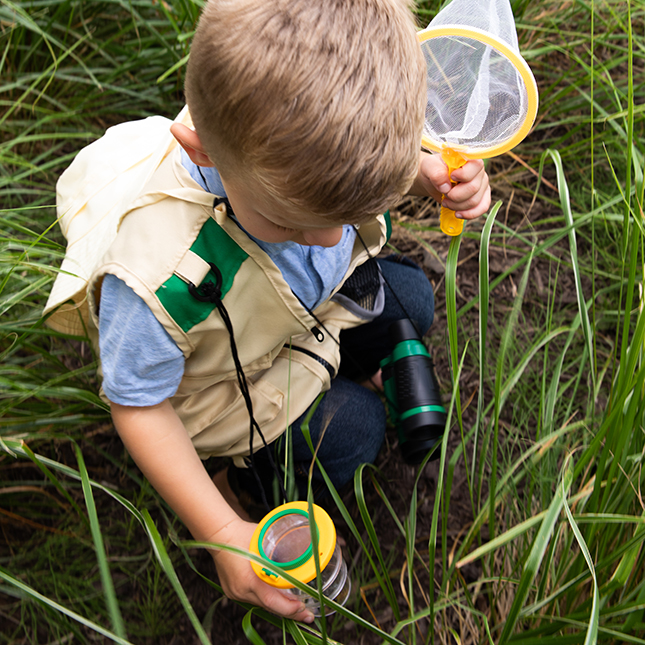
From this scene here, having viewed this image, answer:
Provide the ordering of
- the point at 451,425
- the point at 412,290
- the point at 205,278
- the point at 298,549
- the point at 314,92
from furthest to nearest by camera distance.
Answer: the point at 412,290 → the point at 451,425 → the point at 298,549 → the point at 205,278 → the point at 314,92

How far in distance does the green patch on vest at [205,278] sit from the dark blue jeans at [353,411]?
1.17ft

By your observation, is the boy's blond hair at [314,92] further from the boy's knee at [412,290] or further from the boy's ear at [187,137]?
the boy's knee at [412,290]

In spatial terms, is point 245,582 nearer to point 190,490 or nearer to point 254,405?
point 190,490

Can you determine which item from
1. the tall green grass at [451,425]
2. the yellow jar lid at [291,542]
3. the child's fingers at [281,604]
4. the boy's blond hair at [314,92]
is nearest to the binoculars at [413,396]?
the tall green grass at [451,425]

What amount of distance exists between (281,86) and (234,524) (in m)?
0.69

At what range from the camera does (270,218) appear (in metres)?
0.66

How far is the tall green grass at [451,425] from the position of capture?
83 cm

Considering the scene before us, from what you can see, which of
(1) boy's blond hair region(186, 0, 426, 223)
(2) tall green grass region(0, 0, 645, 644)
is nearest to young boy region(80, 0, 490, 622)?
(1) boy's blond hair region(186, 0, 426, 223)

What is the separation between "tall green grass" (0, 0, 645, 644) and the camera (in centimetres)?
83

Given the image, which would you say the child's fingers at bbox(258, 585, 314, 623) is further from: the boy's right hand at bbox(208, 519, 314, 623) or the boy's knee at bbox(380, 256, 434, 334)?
the boy's knee at bbox(380, 256, 434, 334)

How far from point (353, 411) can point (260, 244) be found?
0.55 metres

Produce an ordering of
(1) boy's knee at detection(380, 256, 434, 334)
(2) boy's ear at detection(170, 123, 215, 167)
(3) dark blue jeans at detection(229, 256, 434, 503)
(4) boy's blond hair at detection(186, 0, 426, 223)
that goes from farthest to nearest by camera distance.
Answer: (1) boy's knee at detection(380, 256, 434, 334) < (3) dark blue jeans at detection(229, 256, 434, 503) < (2) boy's ear at detection(170, 123, 215, 167) < (4) boy's blond hair at detection(186, 0, 426, 223)

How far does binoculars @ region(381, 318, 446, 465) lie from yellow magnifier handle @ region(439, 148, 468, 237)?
416mm

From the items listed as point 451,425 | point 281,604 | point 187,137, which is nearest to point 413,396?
point 451,425
